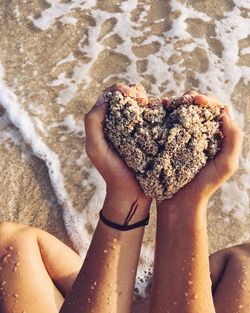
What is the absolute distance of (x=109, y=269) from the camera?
1.70 meters

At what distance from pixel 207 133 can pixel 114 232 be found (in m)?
0.44

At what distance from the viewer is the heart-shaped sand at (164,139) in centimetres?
163

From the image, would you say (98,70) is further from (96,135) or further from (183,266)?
(183,266)

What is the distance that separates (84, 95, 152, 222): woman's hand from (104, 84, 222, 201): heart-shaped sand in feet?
0.07

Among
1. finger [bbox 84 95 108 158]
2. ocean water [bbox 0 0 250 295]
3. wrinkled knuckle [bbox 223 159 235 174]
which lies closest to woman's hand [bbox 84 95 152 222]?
finger [bbox 84 95 108 158]

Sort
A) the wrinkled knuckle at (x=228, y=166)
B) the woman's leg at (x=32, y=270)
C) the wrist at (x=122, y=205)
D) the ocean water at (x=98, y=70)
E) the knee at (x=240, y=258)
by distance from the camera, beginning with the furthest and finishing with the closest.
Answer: the ocean water at (x=98, y=70) < the knee at (x=240, y=258) < the woman's leg at (x=32, y=270) < the wrist at (x=122, y=205) < the wrinkled knuckle at (x=228, y=166)

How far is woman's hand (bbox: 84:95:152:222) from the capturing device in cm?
165

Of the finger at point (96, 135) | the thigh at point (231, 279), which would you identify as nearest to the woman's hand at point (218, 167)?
the finger at point (96, 135)

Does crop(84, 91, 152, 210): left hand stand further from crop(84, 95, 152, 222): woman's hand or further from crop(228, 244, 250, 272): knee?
crop(228, 244, 250, 272): knee

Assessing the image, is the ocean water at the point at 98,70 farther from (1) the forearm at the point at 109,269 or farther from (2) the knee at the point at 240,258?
(1) the forearm at the point at 109,269

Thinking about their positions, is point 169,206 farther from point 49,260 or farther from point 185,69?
point 185,69

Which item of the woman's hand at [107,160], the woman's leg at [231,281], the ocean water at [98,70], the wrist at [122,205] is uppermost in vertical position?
the woman's hand at [107,160]

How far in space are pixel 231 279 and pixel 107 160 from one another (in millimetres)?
746

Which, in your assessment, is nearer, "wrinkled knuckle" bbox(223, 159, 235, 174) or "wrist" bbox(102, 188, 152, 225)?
"wrinkled knuckle" bbox(223, 159, 235, 174)
